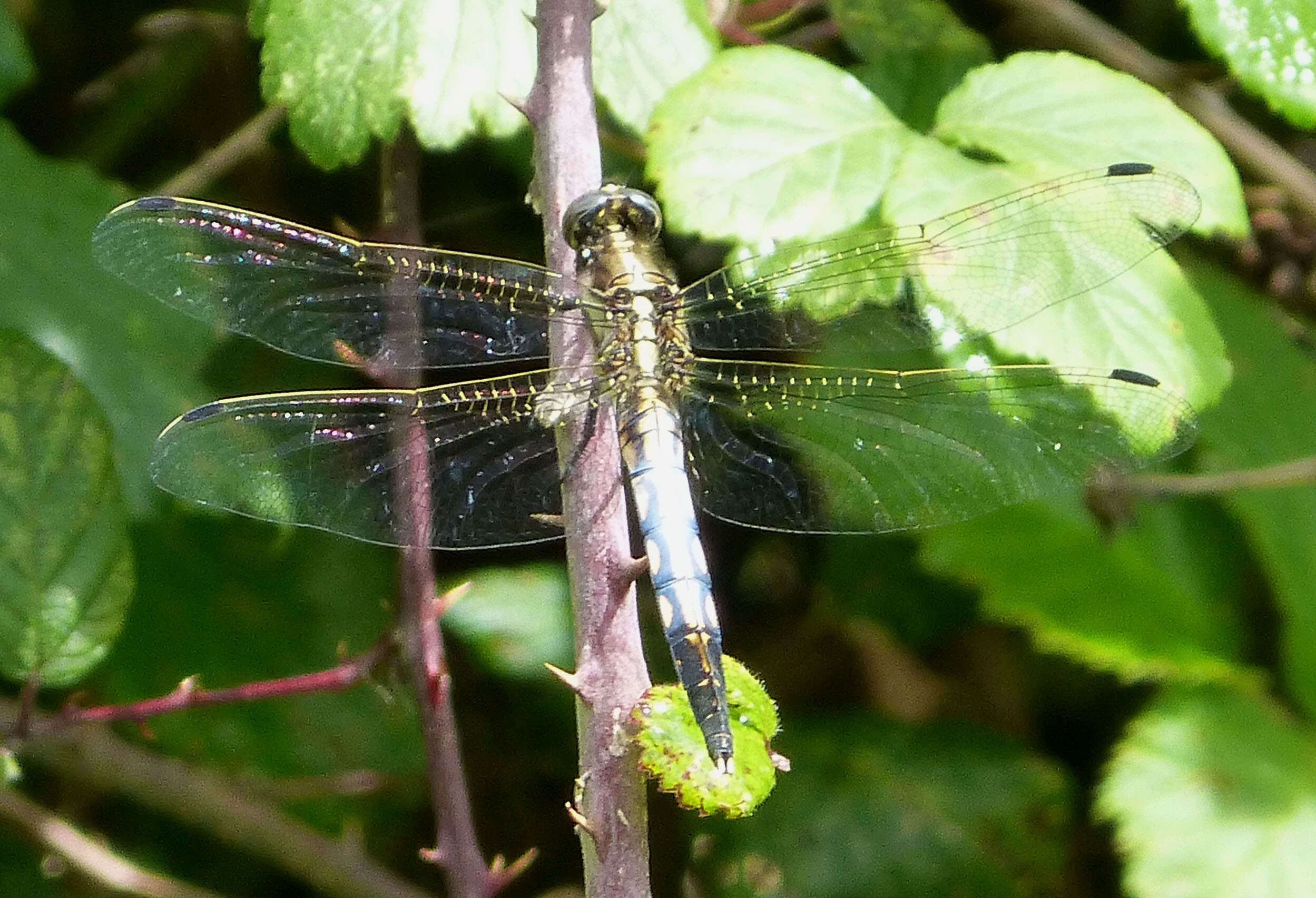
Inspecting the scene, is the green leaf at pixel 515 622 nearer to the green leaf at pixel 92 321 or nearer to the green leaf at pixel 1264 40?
the green leaf at pixel 92 321

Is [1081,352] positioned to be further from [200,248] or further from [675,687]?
[200,248]

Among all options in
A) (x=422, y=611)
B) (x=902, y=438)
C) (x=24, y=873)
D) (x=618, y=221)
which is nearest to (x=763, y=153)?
(x=618, y=221)

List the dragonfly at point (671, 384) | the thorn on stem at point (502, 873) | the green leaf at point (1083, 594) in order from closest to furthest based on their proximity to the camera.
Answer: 1. the thorn on stem at point (502, 873)
2. the dragonfly at point (671, 384)
3. the green leaf at point (1083, 594)

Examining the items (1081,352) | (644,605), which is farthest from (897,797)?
(1081,352)

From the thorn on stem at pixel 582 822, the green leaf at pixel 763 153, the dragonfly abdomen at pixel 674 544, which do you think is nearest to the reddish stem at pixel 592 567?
the thorn on stem at pixel 582 822

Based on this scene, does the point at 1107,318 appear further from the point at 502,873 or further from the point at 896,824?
the point at 896,824

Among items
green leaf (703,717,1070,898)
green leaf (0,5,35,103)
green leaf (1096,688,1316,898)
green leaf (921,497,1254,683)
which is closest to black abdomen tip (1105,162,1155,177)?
green leaf (921,497,1254,683)
